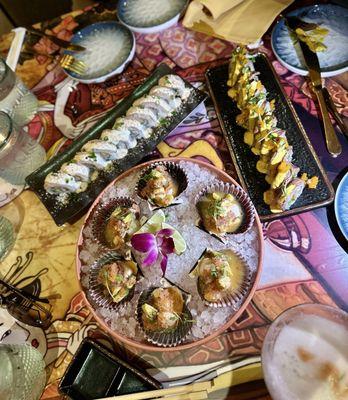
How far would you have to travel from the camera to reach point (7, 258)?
1706 millimetres

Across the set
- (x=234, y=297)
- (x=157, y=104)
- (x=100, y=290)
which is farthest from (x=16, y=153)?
(x=234, y=297)

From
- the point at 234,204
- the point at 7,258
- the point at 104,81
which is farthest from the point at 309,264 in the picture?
the point at 104,81

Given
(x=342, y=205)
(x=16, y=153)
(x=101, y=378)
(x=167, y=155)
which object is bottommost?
(x=342, y=205)

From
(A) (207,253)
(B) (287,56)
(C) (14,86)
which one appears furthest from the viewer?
(C) (14,86)

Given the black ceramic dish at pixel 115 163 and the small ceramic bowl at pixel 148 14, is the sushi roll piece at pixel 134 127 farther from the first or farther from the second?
the small ceramic bowl at pixel 148 14

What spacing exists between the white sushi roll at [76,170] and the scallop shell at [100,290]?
0.40 meters

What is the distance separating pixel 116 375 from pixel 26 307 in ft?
1.41

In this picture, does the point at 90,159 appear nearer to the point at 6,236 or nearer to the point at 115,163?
the point at 115,163

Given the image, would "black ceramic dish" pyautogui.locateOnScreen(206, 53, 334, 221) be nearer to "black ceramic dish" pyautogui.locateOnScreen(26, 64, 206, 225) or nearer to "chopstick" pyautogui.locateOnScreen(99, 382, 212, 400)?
"black ceramic dish" pyautogui.locateOnScreen(26, 64, 206, 225)

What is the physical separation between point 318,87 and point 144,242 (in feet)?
3.35

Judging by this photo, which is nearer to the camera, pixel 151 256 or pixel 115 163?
pixel 151 256

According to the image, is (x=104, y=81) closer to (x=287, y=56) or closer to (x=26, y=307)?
(x=287, y=56)

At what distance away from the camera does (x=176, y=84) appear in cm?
179

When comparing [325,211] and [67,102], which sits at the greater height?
[67,102]
